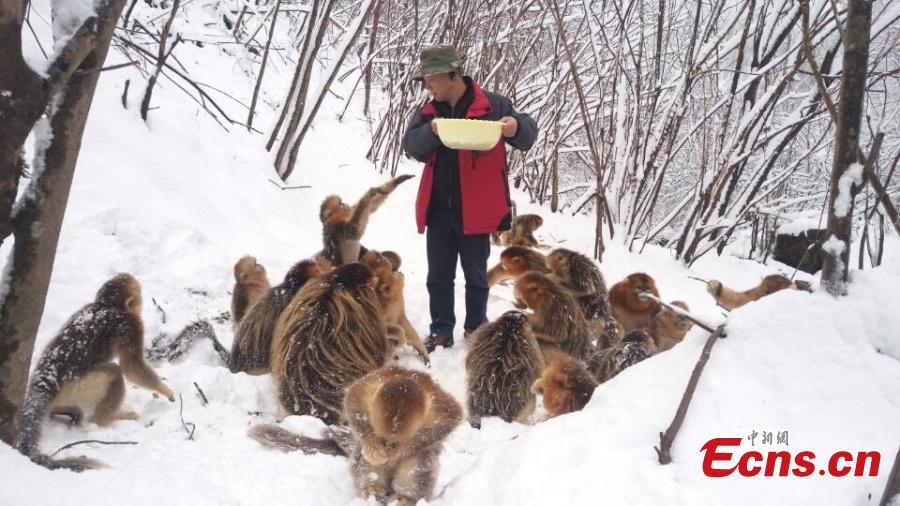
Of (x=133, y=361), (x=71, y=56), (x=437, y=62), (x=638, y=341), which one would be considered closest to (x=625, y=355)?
(x=638, y=341)

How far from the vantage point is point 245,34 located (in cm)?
1065

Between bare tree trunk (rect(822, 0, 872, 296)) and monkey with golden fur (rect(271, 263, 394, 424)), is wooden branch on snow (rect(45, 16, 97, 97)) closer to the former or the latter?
monkey with golden fur (rect(271, 263, 394, 424))

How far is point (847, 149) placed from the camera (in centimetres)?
190

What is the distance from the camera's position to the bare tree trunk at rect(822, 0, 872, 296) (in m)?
1.83

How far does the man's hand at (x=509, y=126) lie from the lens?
415cm

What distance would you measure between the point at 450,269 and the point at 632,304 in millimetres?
1473

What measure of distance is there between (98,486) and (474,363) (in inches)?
84.1

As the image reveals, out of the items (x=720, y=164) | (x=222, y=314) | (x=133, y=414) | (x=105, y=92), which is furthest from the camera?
(x=720, y=164)

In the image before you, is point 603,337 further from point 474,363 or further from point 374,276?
point 374,276

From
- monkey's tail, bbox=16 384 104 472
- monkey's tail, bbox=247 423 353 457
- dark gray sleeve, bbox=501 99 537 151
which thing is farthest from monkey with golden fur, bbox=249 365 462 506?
dark gray sleeve, bbox=501 99 537 151

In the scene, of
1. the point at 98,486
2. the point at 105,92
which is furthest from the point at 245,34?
the point at 98,486

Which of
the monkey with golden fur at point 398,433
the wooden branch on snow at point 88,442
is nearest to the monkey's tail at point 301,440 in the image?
the monkey with golden fur at point 398,433

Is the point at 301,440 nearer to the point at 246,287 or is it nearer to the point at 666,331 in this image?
the point at 246,287

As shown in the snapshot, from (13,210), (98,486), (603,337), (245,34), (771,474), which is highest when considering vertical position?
(245,34)
